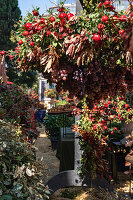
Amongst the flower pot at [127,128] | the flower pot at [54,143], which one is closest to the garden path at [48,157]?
the flower pot at [54,143]

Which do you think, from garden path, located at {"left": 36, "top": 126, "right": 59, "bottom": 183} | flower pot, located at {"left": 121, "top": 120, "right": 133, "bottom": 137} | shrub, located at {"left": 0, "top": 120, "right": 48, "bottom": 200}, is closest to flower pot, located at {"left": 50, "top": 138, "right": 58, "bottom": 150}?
garden path, located at {"left": 36, "top": 126, "right": 59, "bottom": 183}

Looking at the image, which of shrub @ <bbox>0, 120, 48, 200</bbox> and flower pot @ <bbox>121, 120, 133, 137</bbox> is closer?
shrub @ <bbox>0, 120, 48, 200</bbox>

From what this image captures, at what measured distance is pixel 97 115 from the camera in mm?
3928

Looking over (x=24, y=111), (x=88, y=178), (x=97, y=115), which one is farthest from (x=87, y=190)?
(x=24, y=111)

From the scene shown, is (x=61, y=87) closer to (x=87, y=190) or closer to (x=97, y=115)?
(x=97, y=115)

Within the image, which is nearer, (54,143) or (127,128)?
(127,128)

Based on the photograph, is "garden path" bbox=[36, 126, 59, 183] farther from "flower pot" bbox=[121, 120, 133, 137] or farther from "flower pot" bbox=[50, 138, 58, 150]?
"flower pot" bbox=[121, 120, 133, 137]

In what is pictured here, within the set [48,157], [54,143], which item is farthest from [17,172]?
[54,143]

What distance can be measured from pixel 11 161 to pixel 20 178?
21 centimetres

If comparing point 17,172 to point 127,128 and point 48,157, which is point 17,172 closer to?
point 127,128

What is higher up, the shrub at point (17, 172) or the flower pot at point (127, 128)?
the shrub at point (17, 172)

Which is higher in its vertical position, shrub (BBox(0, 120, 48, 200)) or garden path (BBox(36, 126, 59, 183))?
shrub (BBox(0, 120, 48, 200))

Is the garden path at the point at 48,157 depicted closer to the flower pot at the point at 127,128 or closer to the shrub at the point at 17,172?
the flower pot at the point at 127,128

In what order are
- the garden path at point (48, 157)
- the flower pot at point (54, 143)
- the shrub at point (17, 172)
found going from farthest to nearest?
the flower pot at point (54, 143) < the garden path at point (48, 157) < the shrub at point (17, 172)
